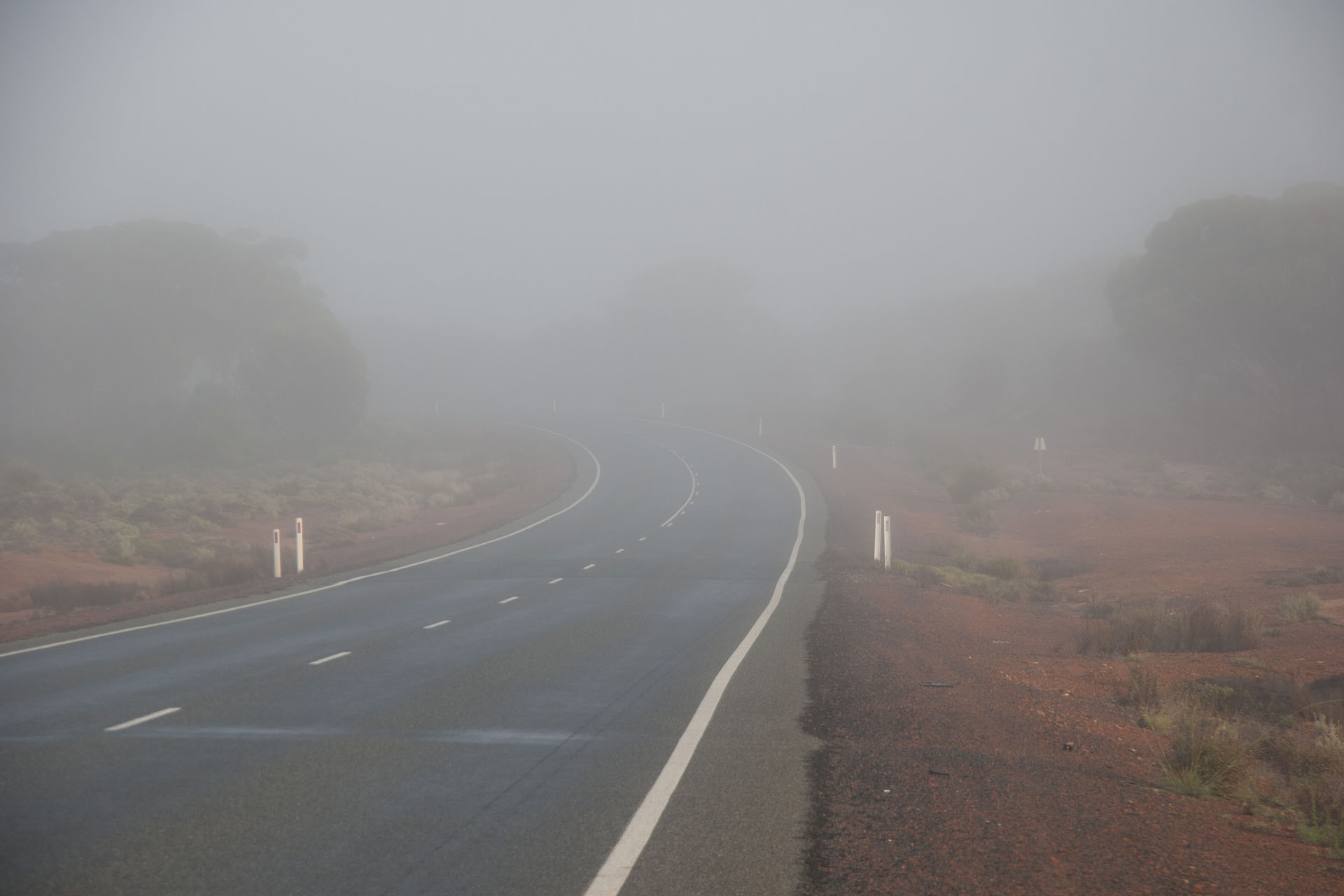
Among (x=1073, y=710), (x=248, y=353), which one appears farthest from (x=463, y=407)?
(x=1073, y=710)

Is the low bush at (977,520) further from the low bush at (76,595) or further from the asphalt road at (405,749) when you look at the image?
the low bush at (76,595)

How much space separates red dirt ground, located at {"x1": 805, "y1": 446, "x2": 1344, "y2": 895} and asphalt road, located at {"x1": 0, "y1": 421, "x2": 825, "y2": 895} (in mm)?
409

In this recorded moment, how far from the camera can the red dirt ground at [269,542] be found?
46.1 feet

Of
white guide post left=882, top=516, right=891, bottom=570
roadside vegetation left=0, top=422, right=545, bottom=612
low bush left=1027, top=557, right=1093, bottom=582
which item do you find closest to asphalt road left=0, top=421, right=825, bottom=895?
roadside vegetation left=0, top=422, right=545, bottom=612

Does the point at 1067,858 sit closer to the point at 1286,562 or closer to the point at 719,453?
the point at 1286,562

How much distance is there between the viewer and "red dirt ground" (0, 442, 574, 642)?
14.1m

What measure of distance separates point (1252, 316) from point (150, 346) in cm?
5859

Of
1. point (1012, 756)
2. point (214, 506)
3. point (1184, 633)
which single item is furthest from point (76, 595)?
point (1184, 633)

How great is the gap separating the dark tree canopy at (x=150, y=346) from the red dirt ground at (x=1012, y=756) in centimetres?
4383

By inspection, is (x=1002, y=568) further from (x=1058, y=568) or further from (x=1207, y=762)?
(x=1207, y=762)

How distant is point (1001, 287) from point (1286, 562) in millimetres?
115617

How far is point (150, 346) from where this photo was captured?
54.2 metres

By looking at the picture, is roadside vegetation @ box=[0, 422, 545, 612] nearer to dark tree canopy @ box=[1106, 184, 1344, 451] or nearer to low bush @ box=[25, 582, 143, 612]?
low bush @ box=[25, 582, 143, 612]

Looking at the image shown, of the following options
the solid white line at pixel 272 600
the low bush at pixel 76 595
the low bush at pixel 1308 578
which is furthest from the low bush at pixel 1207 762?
the low bush at pixel 76 595
